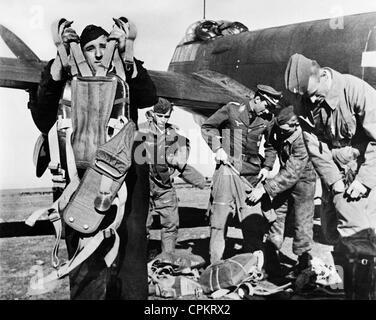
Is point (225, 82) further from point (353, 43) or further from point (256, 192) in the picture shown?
point (256, 192)

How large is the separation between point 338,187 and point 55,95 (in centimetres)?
220

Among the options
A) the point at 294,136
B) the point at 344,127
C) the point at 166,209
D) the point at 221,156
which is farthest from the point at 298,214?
the point at 344,127

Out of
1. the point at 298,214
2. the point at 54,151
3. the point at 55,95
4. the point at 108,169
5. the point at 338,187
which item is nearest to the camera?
the point at 108,169

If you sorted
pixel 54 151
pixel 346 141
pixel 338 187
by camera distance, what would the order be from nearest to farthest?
pixel 54 151 < pixel 338 187 < pixel 346 141

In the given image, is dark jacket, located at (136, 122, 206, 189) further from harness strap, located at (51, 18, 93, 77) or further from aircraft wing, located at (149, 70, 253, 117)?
aircraft wing, located at (149, 70, 253, 117)

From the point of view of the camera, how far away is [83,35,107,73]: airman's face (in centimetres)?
380

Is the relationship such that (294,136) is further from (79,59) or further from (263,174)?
(79,59)

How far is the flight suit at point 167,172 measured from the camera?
5.45 m

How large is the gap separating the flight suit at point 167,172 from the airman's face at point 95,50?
1.64m

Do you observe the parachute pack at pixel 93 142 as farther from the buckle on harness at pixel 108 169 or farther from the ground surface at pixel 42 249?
the ground surface at pixel 42 249

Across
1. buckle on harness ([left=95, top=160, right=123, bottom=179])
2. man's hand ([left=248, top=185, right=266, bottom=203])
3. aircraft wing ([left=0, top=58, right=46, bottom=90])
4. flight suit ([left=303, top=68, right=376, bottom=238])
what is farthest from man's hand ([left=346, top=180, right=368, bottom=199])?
aircraft wing ([left=0, top=58, right=46, bottom=90])

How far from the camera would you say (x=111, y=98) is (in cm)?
372

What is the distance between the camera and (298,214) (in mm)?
5496

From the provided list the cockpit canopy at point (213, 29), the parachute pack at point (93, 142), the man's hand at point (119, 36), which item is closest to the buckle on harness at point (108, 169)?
the parachute pack at point (93, 142)
